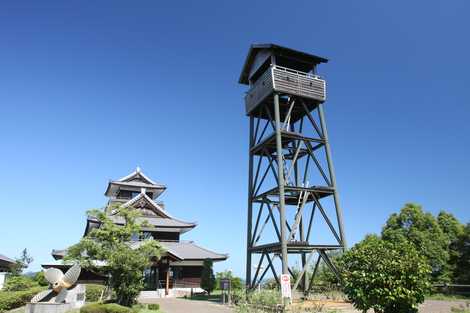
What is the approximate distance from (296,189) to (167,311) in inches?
377

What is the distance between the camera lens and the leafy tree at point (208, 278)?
33000 millimetres

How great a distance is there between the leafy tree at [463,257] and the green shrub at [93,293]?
28.9m

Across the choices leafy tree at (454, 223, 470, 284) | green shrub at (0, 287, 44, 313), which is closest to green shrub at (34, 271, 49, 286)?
green shrub at (0, 287, 44, 313)

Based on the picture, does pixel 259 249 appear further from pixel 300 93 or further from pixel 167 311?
pixel 300 93

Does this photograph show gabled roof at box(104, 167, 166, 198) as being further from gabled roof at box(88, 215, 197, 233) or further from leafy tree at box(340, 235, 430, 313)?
leafy tree at box(340, 235, 430, 313)

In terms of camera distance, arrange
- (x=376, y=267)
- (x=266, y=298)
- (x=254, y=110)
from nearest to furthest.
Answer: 1. (x=376, y=267)
2. (x=266, y=298)
3. (x=254, y=110)

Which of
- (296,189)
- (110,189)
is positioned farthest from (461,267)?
(110,189)

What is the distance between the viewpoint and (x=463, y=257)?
33.4 m

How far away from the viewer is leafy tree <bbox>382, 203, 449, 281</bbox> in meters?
33.0

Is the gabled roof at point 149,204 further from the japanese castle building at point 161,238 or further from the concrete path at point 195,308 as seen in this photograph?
the concrete path at point 195,308

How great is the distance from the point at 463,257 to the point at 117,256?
96.0 feet

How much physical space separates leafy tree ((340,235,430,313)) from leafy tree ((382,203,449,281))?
2004 cm

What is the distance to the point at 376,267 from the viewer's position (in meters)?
12.7

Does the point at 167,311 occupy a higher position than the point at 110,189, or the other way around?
the point at 110,189
